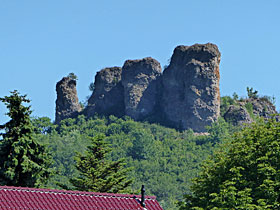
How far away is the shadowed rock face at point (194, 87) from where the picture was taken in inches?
6280

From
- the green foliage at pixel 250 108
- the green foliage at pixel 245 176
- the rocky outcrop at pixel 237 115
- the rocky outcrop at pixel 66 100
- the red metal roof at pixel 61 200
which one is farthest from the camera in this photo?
the rocky outcrop at pixel 66 100

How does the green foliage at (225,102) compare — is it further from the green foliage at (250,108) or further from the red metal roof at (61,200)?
the red metal roof at (61,200)

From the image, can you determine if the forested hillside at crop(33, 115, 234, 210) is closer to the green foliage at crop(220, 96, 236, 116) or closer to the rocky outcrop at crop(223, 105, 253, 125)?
the rocky outcrop at crop(223, 105, 253, 125)

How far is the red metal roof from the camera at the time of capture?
21766 mm

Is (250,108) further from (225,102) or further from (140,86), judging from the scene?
(140,86)

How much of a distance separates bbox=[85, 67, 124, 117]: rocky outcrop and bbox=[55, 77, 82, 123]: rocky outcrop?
3.43m

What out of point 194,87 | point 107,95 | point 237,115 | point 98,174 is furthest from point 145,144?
point 98,174

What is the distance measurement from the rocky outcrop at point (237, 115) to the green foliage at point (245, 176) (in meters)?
117

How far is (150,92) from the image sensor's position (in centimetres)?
17000

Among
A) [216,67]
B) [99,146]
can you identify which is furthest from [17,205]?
[216,67]

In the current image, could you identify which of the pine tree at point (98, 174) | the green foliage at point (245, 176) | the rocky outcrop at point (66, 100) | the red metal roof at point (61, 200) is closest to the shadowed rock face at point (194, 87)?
the rocky outcrop at point (66, 100)

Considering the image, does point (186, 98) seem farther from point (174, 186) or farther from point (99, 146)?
point (99, 146)

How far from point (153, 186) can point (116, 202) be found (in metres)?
119

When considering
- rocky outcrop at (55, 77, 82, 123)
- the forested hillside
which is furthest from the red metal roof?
rocky outcrop at (55, 77, 82, 123)
